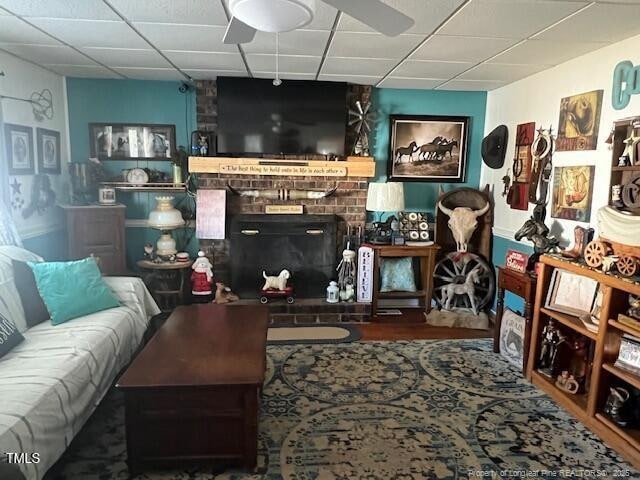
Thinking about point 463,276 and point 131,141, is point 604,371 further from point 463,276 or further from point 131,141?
point 131,141

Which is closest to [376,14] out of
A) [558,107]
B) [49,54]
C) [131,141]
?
[558,107]

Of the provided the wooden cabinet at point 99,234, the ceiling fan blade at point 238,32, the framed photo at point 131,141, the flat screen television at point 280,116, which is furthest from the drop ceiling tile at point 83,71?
the ceiling fan blade at point 238,32

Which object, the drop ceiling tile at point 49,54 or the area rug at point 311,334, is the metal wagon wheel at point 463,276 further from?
the drop ceiling tile at point 49,54

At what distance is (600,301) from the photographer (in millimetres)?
2713

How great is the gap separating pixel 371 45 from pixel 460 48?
0.63 m

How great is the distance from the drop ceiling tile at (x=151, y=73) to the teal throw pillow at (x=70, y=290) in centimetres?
186

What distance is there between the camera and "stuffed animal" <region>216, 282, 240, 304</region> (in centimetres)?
431

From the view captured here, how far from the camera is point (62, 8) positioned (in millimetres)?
2463

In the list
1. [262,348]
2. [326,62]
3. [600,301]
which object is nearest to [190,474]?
[262,348]

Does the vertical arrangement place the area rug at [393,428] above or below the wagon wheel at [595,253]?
below

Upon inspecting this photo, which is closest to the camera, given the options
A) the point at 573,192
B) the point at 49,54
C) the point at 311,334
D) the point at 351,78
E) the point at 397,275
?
the point at 573,192

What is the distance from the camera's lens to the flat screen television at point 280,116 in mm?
4277

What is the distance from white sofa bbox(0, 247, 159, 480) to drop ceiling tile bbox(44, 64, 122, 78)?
1.80 meters

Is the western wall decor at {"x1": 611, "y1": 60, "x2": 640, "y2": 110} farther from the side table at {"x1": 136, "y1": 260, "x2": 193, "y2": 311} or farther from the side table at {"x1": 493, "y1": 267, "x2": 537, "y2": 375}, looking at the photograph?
the side table at {"x1": 136, "y1": 260, "x2": 193, "y2": 311}
